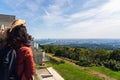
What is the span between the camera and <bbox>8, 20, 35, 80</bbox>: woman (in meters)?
2.32

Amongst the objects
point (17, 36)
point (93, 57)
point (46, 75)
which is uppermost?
A: point (17, 36)

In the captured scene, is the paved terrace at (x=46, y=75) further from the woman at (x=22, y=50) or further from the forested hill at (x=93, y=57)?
the forested hill at (x=93, y=57)

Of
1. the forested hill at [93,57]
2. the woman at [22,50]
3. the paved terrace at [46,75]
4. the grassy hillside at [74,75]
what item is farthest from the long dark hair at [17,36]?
the forested hill at [93,57]

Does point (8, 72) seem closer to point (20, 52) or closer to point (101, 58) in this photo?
point (20, 52)

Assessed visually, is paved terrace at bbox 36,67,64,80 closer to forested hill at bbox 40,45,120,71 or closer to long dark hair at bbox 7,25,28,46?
long dark hair at bbox 7,25,28,46

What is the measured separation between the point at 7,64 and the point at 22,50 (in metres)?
0.21

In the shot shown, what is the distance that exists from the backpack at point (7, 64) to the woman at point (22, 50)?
0.16 ft

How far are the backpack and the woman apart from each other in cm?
5

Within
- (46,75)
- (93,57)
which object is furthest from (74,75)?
(93,57)

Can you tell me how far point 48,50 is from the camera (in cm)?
5059

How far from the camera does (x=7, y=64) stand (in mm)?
2283

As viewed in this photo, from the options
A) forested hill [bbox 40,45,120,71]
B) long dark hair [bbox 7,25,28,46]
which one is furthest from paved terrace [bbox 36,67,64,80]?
forested hill [bbox 40,45,120,71]

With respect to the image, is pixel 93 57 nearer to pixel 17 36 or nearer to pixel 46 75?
pixel 46 75

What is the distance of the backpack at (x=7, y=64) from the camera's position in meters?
2.28
